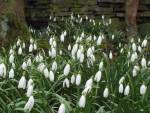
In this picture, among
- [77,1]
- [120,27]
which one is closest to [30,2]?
[77,1]

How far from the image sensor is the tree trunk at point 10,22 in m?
8.03

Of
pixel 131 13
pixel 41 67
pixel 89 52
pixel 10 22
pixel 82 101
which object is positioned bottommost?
pixel 82 101

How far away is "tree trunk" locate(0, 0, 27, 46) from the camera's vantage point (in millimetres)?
8031

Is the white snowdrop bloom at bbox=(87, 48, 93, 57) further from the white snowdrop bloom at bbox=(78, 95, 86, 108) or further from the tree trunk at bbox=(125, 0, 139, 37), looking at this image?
the tree trunk at bbox=(125, 0, 139, 37)

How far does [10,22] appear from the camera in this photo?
8242 mm

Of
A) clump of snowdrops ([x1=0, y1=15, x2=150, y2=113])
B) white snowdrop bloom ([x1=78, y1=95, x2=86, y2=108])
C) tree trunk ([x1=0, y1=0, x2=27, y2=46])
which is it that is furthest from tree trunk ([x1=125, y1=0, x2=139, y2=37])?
white snowdrop bloom ([x1=78, y1=95, x2=86, y2=108])

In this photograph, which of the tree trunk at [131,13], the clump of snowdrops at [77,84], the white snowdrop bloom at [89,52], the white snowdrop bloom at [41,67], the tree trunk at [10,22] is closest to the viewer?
the clump of snowdrops at [77,84]

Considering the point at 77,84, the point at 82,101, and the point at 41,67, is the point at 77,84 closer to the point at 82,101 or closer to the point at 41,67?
the point at 82,101

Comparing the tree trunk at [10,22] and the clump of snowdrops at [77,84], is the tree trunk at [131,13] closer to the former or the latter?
the tree trunk at [10,22]

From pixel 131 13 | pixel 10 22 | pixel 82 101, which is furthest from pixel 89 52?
pixel 131 13

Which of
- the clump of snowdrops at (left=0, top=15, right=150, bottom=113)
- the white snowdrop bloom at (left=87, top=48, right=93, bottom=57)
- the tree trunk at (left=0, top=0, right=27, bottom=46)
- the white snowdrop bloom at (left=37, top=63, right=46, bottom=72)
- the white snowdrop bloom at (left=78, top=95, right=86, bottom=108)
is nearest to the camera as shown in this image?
the white snowdrop bloom at (left=78, top=95, right=86, bottom=108)

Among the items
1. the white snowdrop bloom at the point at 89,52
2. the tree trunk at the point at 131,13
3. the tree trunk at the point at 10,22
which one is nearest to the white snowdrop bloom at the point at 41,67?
the white snowdrop bloom at the point at 89,52

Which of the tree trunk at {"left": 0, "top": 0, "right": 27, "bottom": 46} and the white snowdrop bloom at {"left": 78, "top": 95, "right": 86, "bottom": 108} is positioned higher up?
the tree trunk at {"left": 0, "top": 0, "right": 27, "bottom": 46}

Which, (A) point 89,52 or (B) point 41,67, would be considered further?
(A) point 89,52
